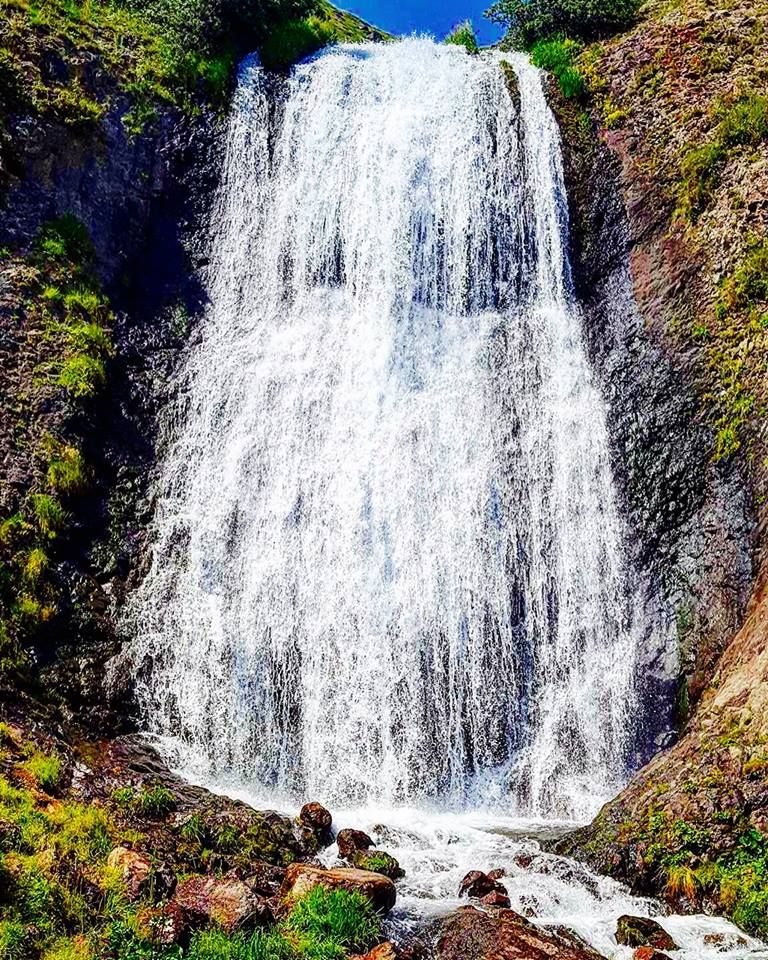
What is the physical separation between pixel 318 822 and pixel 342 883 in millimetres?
2658

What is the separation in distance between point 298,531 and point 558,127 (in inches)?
514

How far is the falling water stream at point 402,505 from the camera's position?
13.1m

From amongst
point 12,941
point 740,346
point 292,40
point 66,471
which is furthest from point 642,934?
point 292,40

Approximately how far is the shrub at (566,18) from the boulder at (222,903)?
24.5 meters

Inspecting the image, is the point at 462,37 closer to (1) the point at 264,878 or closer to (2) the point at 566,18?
(2) the point at 566,18

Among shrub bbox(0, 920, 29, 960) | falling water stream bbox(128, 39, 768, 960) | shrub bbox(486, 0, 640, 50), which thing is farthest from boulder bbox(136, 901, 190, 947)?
shrub bbox(486, 0, 640, 50)

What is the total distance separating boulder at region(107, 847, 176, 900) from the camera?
24.5ft

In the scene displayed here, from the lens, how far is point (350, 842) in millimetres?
10172

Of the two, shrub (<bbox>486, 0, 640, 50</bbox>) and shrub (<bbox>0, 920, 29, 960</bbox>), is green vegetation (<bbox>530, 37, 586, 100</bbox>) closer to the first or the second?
shrub (<bbox>486, 0, 640, 50</bbox>)

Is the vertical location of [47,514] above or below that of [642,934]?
above

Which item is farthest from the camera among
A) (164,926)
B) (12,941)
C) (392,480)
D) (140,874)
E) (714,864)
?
(392,480)

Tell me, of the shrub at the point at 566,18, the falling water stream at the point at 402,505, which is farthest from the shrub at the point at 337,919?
the shrub at the point at 566,18

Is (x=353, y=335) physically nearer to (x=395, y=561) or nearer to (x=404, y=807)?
Answer: (x=395, y=561)

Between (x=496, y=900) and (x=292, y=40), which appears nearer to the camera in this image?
(x=496, y=900)
